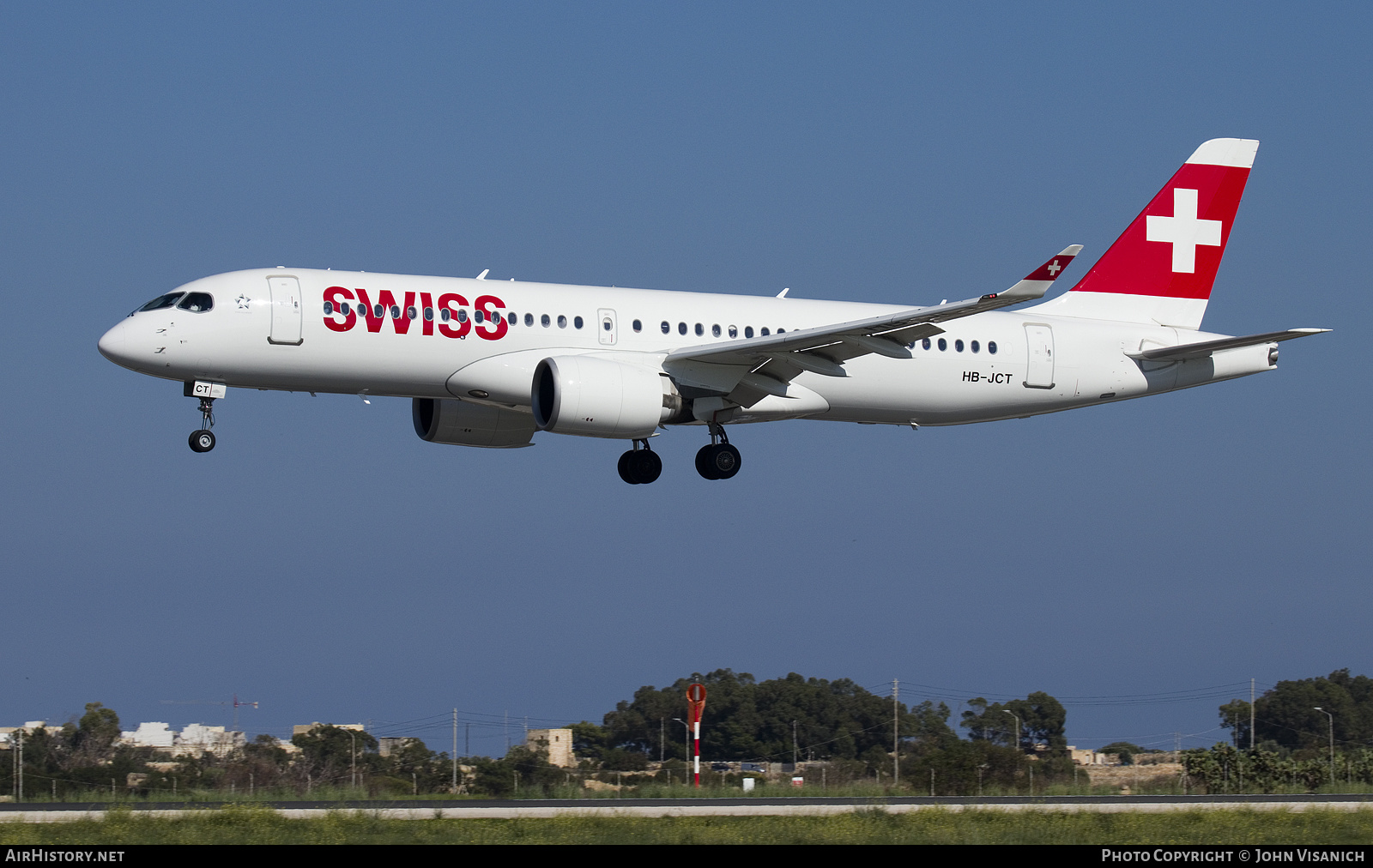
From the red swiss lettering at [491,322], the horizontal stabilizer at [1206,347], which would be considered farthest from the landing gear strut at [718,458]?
the horizontal stabilizer at [1206,347]

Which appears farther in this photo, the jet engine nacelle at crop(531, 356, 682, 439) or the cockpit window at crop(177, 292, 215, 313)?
the jet engine nacelle at crop(531, 356, 682, 439)

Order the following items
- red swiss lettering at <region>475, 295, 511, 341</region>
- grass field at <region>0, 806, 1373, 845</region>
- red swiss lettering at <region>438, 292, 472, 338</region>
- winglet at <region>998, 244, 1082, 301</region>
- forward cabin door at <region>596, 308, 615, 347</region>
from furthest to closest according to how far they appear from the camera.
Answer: forward cabin door at <region>596, 308, 615, 347</region> < red swiss lettering at <region>475, 295, 511, 341</region> < red swiss lettering at <region>438, 292, 472, 338</region> < winglet at <region>998, 244, 1082, 301</region> < grass field at <region>0, 806, 1373, 845</region>

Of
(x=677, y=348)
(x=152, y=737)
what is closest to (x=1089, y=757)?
(x=677, y=348)

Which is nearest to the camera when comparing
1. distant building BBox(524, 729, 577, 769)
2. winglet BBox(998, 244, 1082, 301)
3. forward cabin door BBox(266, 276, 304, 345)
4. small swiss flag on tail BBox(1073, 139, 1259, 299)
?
winglet BBox(998, 244, 1082, 301)

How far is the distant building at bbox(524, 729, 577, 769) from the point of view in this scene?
3791cm

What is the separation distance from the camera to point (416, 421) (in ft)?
121

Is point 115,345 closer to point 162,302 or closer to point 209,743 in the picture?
point 162,302

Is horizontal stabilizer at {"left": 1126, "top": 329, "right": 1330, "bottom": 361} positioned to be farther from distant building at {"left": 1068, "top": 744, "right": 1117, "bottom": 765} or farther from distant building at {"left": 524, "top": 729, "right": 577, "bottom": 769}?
distant building at {"left": 524, "top": 729, "right": 577, "bottom": 769}

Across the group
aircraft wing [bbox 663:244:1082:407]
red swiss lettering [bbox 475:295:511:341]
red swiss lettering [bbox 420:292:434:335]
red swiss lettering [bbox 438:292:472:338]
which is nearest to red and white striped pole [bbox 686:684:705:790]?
aircraft wing [bbox 663:244:1082:407]

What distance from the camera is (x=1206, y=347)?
36.6 meters

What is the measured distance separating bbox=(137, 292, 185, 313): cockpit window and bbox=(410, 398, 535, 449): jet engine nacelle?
21.4 ft

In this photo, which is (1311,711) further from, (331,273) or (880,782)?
(331,273)
